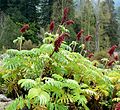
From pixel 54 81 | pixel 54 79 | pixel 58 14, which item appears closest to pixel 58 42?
pixel 54 81

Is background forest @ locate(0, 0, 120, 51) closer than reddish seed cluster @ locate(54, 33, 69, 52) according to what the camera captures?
No

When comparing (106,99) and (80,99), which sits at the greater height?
(80,99)

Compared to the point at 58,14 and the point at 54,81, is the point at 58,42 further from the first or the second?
the point at 58,14

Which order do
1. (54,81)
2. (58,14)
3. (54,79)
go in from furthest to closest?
1. (58,14)
2. (54,79)
3. (54,81)

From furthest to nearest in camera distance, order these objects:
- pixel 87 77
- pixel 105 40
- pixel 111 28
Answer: pixel 111 28
pixel 105 40
pixel 87 77

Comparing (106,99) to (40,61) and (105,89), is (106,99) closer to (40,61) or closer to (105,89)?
(105,89)

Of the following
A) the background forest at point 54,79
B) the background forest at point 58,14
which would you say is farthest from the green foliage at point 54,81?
the background forest at point 58,14

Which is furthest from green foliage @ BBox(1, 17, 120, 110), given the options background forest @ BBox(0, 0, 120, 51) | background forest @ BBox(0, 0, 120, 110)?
background forest @ BBox(0, 0, 120, 51)

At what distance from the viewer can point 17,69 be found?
5625 mm

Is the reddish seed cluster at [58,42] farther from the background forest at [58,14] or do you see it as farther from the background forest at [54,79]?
the background forest at [58,14]

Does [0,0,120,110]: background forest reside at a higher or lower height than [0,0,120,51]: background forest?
higher

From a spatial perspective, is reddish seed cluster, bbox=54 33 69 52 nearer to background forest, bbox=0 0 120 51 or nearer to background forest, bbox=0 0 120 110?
background forest, bbox=0 0 120 110

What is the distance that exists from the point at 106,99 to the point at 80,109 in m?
0.72

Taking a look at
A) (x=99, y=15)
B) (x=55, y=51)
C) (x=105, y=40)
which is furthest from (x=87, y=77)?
(x=105, y=40)
